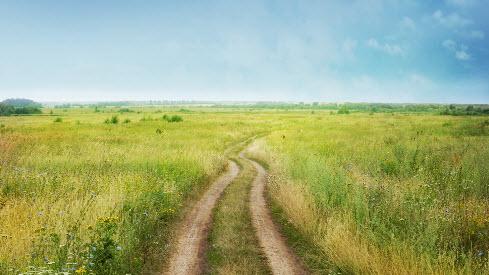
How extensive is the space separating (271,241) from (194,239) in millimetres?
2129

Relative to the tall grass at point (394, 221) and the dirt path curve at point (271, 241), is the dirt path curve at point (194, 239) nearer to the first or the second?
the dirt path curve at point (271, 241)

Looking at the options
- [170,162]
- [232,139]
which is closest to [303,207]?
[170,162]

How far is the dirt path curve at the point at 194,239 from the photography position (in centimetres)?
868

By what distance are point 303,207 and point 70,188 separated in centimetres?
751

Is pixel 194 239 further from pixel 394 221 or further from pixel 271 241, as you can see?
pixel 394 221

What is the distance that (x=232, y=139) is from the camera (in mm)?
41344

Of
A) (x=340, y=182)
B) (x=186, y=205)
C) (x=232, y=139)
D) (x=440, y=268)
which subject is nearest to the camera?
(x=440, y=268)

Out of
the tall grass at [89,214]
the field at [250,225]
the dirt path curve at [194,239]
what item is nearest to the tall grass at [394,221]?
the field at [250,225]

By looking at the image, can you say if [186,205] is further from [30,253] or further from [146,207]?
[30,253]

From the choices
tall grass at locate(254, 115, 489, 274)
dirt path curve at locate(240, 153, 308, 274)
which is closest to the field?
tall grass at locate(254, 115, 489, 274)

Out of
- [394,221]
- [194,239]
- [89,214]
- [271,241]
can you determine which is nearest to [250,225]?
[271,241]

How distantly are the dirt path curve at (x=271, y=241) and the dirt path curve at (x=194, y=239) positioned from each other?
5.10ft

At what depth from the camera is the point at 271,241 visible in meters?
10.6

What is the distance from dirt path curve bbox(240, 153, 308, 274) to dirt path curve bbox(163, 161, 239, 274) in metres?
1.55
